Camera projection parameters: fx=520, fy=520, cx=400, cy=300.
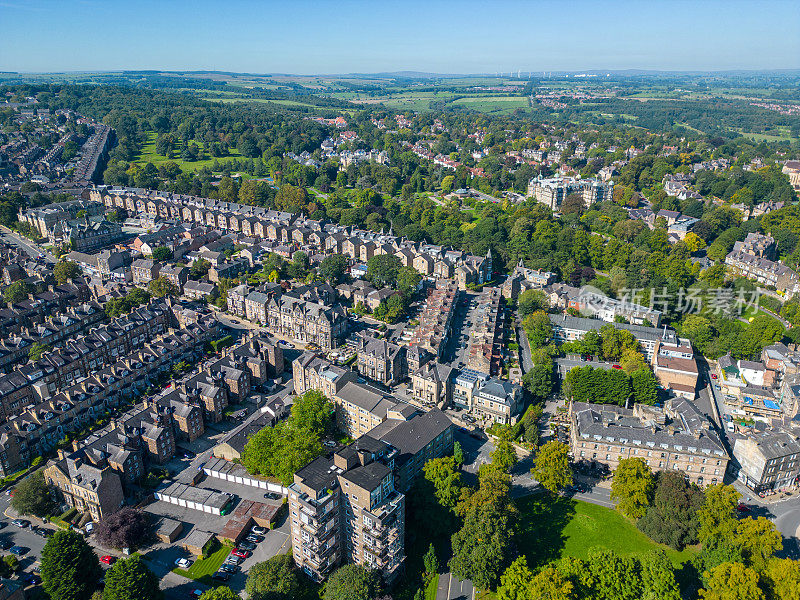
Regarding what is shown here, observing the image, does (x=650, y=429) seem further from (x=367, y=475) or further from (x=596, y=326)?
(x=367, y=475)

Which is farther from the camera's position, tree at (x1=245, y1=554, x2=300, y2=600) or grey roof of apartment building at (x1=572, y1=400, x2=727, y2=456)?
grey roof of apartment building at (x1=572, y1=400, x2=727, y2=456)

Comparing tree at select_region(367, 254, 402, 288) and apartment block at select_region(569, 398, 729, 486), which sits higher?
tree at select_region(367, 254, 402, 288)

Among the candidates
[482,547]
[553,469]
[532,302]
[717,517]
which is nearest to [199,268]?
[532,302]

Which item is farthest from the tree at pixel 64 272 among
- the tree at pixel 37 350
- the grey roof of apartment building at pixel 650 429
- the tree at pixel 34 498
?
the grey roof of apartment building at pixel 650 429

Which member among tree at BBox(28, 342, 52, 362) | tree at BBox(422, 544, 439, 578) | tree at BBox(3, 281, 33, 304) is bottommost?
tree at BBox(422, 544, 439, 578)

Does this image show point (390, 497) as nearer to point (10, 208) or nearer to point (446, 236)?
point (446, 236)

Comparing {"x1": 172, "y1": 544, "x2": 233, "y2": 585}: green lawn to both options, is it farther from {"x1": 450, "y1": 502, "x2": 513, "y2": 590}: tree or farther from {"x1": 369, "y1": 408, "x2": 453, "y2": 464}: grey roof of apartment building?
{"x1": 450, "y1": 502, "x2": 513, "y2": 590}: tree

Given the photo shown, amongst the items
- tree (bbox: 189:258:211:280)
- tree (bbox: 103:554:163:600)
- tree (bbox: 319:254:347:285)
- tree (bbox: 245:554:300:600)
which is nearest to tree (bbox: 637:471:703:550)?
tree (bbox: 245:554:300:600)
